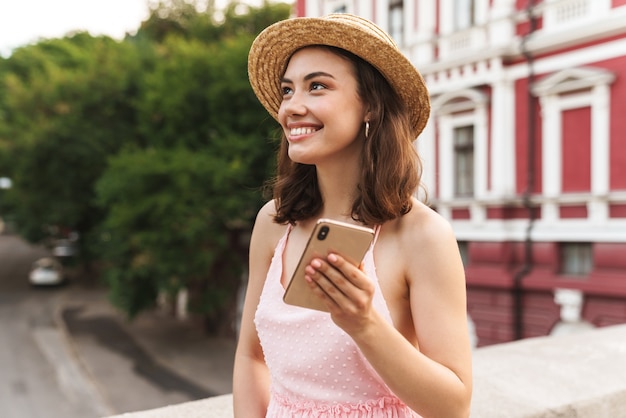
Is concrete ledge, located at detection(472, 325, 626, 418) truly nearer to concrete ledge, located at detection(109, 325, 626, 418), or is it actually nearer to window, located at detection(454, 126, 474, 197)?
concrete ledge, located at detection(109, 325, 626, 418)

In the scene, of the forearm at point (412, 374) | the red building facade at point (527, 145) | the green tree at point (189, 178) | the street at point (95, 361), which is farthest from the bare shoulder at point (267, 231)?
the street at point (95, 361)

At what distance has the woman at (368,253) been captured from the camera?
0.88 meters

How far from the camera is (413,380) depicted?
843mm

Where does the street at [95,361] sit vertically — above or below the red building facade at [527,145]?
below

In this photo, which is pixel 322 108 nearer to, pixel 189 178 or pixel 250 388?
pixel 250 388

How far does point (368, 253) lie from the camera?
0.94 meters

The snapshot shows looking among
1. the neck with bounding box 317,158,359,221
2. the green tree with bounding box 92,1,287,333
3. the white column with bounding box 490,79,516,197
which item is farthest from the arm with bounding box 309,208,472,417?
the green tree with bounding box 92,1,287,333

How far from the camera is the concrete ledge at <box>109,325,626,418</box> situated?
145cm

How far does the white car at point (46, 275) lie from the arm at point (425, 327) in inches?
869

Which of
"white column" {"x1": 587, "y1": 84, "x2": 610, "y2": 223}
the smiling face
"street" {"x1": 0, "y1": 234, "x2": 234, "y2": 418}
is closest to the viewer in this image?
the smiling face

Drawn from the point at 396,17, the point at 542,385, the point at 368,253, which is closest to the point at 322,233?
the point at 368,253

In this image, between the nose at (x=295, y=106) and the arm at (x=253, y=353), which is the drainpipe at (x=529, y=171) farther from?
the nose at (x=295, y=106)

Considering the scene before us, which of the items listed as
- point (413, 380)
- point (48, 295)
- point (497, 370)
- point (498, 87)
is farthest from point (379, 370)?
point (48, 295)

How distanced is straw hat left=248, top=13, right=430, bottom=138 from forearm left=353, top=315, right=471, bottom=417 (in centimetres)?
41
